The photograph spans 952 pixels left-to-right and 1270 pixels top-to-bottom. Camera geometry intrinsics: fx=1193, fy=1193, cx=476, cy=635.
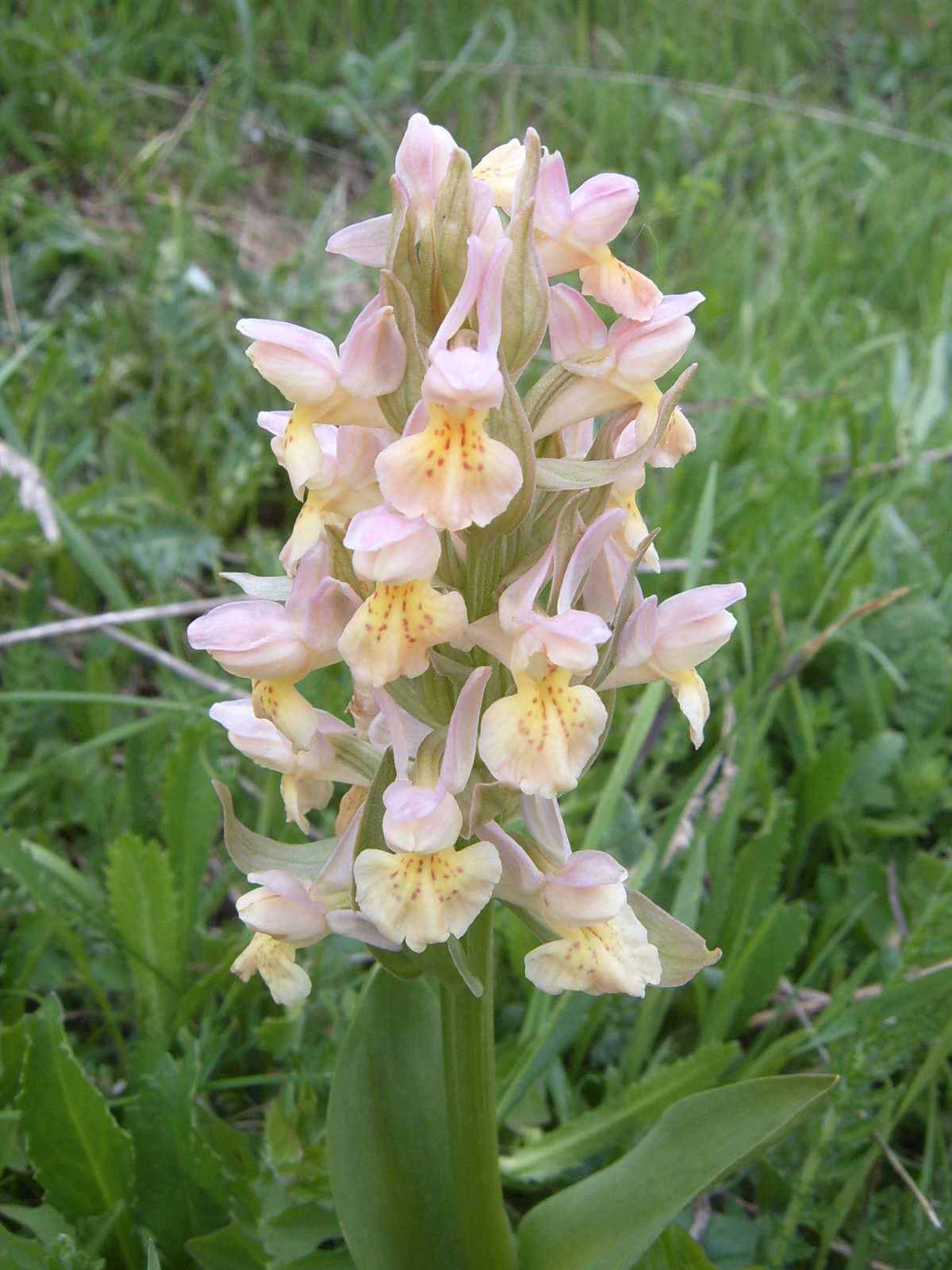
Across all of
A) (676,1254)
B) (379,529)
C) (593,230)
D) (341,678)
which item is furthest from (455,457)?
(341,678)

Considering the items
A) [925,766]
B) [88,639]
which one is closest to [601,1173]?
[925,766]

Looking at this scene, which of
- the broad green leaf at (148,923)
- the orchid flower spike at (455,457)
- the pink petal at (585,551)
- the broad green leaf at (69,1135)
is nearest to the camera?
the orchid flower spike at (455,457)

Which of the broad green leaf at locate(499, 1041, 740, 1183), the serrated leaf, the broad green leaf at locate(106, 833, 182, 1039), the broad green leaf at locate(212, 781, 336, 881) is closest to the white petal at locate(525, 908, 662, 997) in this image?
the broad green leaf at locate(212, 781, 336, 881)

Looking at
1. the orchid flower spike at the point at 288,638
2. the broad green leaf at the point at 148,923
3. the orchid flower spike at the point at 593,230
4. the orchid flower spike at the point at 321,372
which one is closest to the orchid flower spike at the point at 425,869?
the orchid flower spike at the point at 288,638

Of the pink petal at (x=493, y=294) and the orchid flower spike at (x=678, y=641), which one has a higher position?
the pink petal at (x=493, y=294)

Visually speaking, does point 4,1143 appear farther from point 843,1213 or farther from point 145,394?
point 145,394

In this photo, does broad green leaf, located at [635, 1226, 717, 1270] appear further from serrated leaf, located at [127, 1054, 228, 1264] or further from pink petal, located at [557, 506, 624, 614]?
pink petal, located at [557, 506, 624, 614]

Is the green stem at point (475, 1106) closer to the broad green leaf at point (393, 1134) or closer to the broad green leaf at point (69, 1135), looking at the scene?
the broad green leaf at point (393, 1134)

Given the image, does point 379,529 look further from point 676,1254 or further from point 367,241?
point 676,1254
